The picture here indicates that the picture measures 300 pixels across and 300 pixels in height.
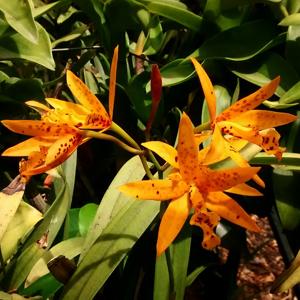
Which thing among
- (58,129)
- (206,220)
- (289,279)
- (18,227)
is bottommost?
(289,279)

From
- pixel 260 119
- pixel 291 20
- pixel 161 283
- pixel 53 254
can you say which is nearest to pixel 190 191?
pixel 260 119

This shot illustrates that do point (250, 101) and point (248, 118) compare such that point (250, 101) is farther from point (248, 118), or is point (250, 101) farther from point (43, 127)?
point (43, 127)

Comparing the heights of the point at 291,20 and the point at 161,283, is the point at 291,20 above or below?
above

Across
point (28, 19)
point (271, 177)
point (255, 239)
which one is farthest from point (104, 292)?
point (255, 239)

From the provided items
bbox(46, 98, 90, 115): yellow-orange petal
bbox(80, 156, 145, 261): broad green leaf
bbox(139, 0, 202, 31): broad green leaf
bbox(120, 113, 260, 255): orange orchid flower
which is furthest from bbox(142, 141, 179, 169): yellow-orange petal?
bbox(139, 0, 202, 31): broad green leaf

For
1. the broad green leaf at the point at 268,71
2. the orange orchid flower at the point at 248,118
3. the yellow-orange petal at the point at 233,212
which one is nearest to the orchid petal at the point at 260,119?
the orange orchid flower at the point at 248,118

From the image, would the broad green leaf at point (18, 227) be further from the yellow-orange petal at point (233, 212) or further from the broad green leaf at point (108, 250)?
the yellow-orange petal at point (233, 212)
